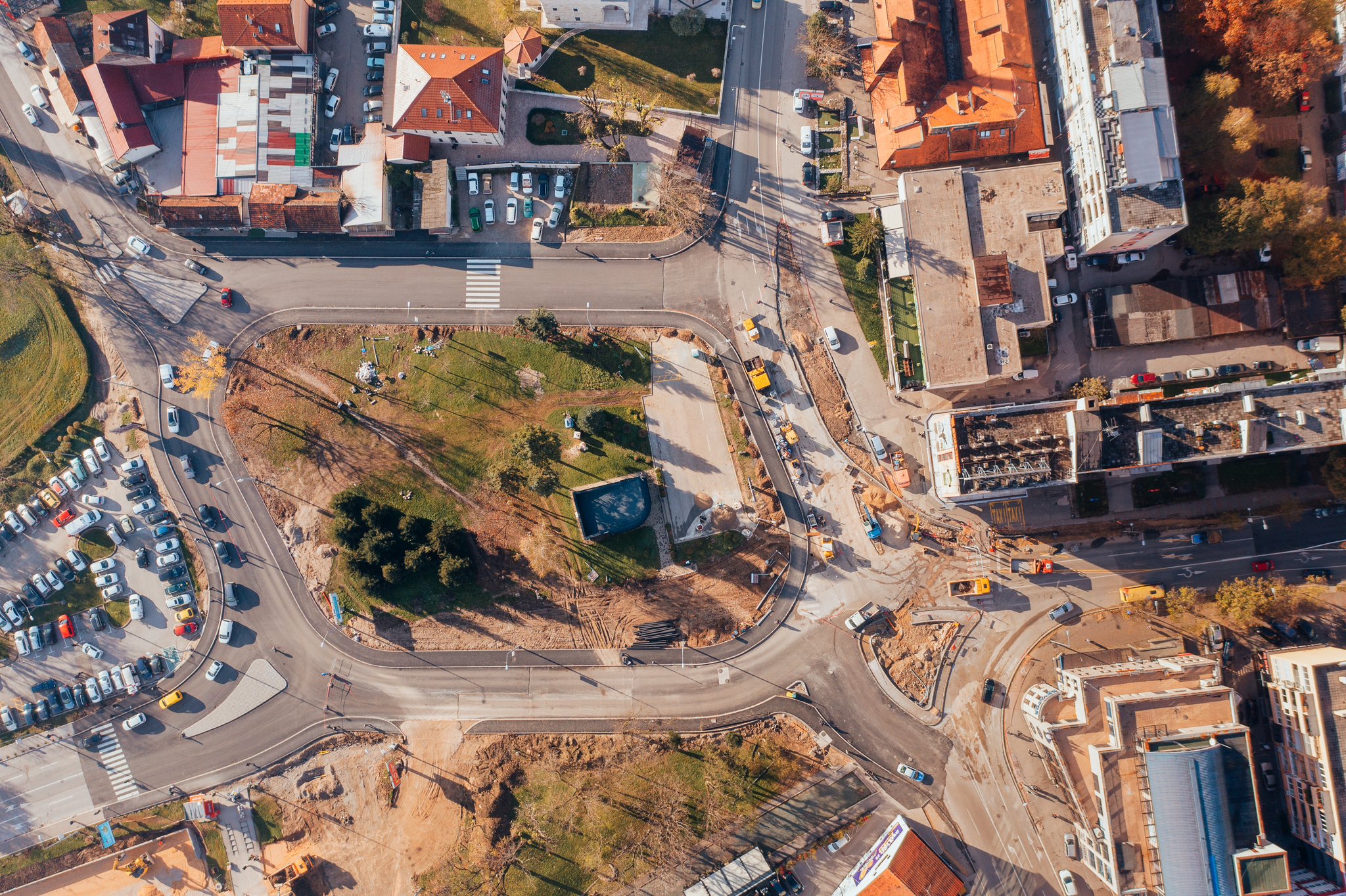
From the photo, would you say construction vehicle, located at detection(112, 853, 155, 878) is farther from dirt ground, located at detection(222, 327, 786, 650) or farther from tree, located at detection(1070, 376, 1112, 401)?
tree, located at detection(1070, 376, 1112, 401)

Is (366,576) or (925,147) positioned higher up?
(925,147)

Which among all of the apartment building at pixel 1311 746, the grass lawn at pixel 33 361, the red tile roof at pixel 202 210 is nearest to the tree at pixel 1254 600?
the apartment building at pixel 1311 746

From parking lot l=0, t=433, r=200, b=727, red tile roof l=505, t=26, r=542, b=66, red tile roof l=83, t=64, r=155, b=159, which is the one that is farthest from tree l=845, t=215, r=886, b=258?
parking lot l=0, t=433, r=200, b=727

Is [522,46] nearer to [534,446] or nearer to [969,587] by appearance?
[534,446]

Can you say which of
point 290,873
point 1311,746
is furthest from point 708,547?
point 1311,746

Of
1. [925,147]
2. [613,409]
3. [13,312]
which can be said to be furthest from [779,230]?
[13,312]

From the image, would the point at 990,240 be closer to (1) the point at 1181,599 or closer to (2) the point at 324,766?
(1) the point at 1181,599

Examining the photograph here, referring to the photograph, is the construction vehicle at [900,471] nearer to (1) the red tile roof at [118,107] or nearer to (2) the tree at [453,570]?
(2) the tree at [453,570]
